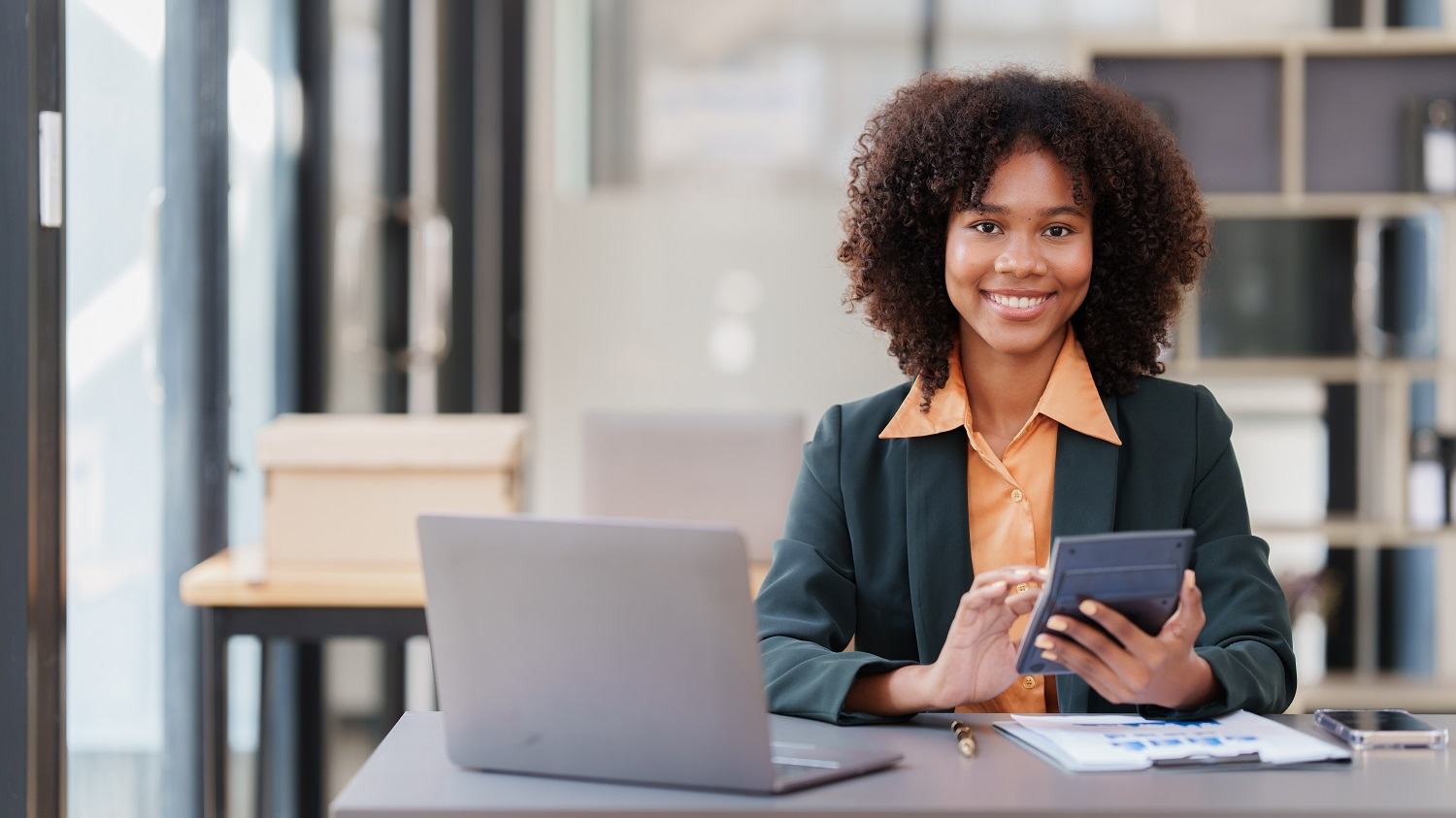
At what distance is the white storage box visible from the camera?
2.69 m

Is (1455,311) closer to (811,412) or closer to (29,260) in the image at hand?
(811,412)

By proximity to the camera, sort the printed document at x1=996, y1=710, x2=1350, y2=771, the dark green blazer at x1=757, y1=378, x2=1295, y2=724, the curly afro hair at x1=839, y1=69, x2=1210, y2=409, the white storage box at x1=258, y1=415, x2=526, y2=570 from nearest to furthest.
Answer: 1. the printed document at x1=996, y1=710, x2=1350, y2=771
2. the dark green blazer at x1=757, y1=378, x2=1295, y2=724
3. the curly afro hair at x1=839, y1=69, x2=1210, y2=409
4. the white storage box at x1=258, y1=415, x2=526, y2=570

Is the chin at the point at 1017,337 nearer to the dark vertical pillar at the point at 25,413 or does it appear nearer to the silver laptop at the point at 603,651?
the silver laptop at the point at 603,651

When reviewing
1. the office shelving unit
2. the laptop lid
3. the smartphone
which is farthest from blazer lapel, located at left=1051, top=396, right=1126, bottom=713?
the office shelving unit

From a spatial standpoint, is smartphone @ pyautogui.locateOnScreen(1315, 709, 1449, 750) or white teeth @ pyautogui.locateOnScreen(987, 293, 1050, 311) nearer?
smartphone @ pyautogui.locateOnScreen(1315, 709, 1449, 750)

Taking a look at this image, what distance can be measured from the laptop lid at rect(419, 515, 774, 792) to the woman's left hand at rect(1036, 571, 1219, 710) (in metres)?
0.30

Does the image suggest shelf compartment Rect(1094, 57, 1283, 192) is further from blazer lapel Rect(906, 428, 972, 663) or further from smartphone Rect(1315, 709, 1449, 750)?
smartphone Rect(1315, 709, 1449, 750)

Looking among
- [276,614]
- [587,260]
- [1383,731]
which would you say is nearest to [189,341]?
[276,614]

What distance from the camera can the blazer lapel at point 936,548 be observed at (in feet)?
5.49

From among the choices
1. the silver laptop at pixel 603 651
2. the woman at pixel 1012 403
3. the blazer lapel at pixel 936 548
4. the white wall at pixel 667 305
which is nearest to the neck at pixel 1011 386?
the woman at pixel 1012 403

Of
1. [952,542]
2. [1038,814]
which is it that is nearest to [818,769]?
[1038,814]

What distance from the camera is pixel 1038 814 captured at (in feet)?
3.67

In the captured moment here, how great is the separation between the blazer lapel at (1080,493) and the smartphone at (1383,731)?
0.31 metres

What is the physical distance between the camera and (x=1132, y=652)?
4.36 ft
